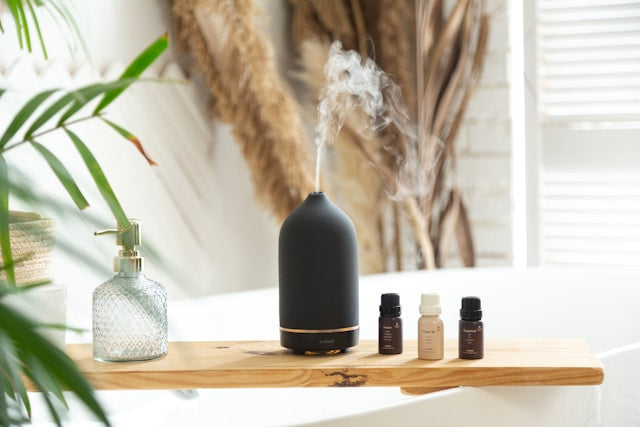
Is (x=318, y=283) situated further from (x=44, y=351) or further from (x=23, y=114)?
(x=44, y=351)

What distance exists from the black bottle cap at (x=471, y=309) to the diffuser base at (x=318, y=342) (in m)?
0.18

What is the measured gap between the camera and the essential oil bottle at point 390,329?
1396 mm

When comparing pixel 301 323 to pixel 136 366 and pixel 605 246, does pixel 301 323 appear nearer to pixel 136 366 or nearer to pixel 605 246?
pixel 136 366

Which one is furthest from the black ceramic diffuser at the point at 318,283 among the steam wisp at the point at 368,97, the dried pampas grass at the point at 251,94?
the steam wisp at the point at 368,97

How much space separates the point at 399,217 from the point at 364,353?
1.96 m

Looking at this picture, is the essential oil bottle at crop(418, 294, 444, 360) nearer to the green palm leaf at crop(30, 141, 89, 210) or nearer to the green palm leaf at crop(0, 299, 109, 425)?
the green palm leaf at crop(30, 141, 89, 210)

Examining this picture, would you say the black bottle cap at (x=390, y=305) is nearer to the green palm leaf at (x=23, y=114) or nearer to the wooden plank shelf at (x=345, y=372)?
the wooden plank shelf at (x=345, y=372)

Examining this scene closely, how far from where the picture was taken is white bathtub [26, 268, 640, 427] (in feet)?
4.38

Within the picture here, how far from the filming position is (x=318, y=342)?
1370 mm

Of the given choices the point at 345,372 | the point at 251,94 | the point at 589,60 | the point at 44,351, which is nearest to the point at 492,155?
the point at 589,60

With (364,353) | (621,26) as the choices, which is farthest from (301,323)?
(621,26)

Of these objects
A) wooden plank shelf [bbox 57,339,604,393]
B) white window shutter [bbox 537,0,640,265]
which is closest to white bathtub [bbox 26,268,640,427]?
wooden plank shelf [bbox 57,339,604,393]

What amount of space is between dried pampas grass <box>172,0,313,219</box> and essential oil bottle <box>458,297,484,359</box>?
150 cm

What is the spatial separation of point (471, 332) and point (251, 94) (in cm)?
155
